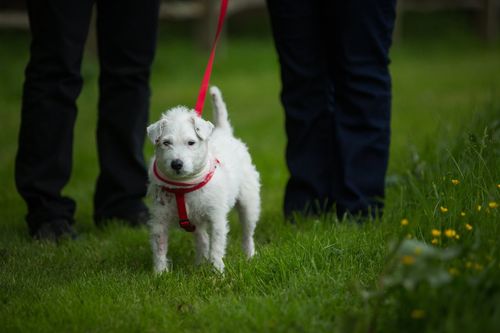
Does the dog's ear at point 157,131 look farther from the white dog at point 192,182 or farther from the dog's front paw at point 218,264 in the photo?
the dog's front paw at point 218,264

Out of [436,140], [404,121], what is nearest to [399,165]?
[436,140]

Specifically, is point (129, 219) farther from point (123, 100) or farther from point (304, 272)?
point (304, 272)

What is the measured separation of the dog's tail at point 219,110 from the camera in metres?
3.95

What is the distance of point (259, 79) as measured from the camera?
11.0m

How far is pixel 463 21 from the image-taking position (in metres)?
18.7

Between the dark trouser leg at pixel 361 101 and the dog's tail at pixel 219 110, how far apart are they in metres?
0.70

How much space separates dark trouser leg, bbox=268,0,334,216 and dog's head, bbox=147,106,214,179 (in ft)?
3.47

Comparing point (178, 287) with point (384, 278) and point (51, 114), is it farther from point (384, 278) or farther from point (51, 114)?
point (51, 114)

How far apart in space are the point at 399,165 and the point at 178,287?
2.58 meters

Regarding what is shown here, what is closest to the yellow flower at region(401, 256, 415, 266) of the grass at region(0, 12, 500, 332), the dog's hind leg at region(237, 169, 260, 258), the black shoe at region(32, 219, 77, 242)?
the grass at region(0, 12, 500, 332)

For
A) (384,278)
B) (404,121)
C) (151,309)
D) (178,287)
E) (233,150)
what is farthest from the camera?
(404,121)

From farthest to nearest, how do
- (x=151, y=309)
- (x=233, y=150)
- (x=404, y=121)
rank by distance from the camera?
(x=404, y=121)
(x=233, y=150)
(x=151, y=309)

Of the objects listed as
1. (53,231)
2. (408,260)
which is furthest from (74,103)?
(408,260)

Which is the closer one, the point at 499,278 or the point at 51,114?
the point at 499,278
